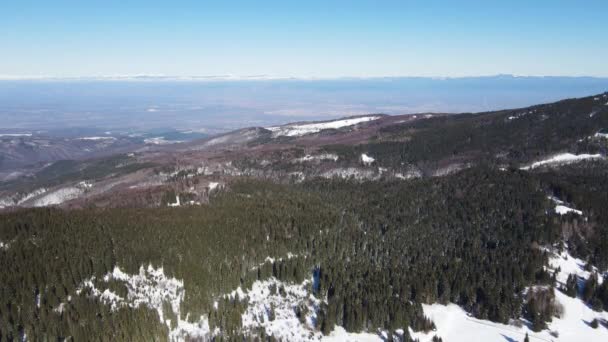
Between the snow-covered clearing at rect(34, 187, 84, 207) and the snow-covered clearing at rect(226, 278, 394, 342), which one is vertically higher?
the snow-covered clearing at rect(226, 278, 394, 342)

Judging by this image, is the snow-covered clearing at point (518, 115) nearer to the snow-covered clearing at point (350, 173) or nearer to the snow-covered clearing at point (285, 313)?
the snow-covered clearing at point (350, 173)

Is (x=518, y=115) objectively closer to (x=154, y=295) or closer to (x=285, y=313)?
(x=285, y=313)

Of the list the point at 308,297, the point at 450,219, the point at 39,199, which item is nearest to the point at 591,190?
the point at 450,219

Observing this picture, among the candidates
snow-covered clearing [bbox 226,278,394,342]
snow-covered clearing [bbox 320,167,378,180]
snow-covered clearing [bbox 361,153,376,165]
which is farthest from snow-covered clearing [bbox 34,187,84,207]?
snow-covered clearing [bbox 226,278,394,342]

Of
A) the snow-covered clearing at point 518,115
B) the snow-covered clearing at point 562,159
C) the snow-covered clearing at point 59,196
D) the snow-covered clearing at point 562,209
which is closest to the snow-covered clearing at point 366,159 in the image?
→ the snow-covered clearing at point 562,159

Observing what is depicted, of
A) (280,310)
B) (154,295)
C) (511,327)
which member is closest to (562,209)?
(511,327)

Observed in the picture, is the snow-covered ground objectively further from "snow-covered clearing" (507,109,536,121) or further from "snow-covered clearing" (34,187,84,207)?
"snow-covered clearing" (34,187,84,207)

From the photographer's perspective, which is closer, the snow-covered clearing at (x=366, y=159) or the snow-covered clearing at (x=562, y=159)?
the snow-covered clearing at (x=562, y=159)

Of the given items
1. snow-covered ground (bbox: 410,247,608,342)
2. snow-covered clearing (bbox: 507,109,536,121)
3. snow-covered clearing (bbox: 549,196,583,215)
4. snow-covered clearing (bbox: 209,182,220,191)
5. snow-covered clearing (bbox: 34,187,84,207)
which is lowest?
snow-covered clearing (bbox: 34,187,84,207)
